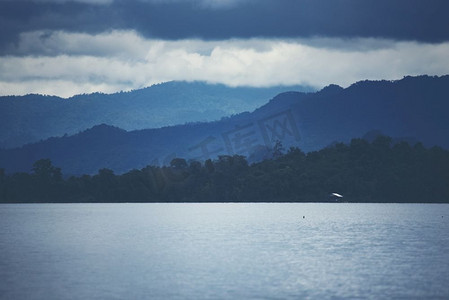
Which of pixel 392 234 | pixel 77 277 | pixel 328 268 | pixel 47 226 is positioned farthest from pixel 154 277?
pixel 47 226

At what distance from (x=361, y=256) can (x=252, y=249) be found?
15.1 m

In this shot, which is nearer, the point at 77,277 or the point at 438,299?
the point at 438,299

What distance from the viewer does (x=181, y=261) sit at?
82.0 meters

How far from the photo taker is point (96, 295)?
58219mm

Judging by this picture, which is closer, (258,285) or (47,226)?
(258,285)

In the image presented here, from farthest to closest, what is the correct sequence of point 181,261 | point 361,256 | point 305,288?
point 361,256 → point 181,261 → point 305,288

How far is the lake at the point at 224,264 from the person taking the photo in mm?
60781

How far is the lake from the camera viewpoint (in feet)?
199

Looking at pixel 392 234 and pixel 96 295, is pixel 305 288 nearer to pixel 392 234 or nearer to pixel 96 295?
pixel 96 295

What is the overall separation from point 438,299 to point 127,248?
49883mm

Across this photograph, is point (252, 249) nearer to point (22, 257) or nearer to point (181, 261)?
point (181, 261)

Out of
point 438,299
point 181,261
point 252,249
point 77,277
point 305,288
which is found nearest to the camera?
point 438,299

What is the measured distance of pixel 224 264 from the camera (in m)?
79.0

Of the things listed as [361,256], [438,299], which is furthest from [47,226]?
[438,299]
